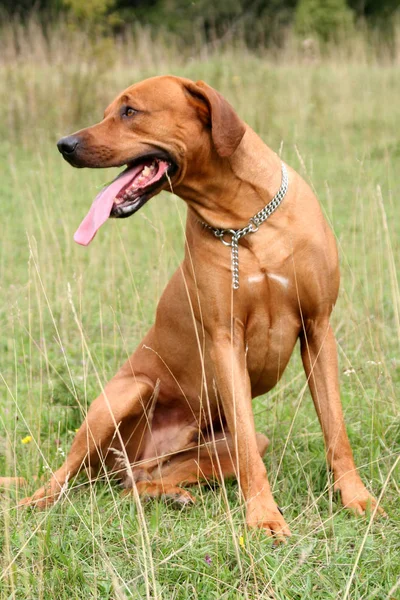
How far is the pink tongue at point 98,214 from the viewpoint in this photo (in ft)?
9.66

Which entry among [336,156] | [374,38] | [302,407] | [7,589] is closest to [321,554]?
[7,589]

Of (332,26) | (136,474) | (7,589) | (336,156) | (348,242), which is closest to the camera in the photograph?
(7,589)

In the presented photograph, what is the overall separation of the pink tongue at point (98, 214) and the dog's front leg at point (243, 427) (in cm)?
59

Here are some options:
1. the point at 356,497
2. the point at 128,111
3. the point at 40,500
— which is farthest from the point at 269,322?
the point at 40,500

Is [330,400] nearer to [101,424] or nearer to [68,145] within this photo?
[101,424]

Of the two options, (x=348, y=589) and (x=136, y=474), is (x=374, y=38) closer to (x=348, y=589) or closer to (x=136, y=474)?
Answer: (x=136, y=474)

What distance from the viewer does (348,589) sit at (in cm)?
228

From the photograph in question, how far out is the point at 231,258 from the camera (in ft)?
10.2

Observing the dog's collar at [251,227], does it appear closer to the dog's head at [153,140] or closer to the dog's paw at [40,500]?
the dog's head at [153,140]

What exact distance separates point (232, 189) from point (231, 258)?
0.26 m

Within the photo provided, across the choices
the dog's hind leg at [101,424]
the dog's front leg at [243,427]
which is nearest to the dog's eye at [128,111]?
the dog's front leg at [243,427]

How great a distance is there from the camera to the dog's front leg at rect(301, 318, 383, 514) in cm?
315

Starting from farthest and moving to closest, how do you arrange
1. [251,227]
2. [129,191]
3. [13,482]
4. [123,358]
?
[123,358] → [13,482] → [251,227] → [129,191]

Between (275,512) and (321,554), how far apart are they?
0.40m
